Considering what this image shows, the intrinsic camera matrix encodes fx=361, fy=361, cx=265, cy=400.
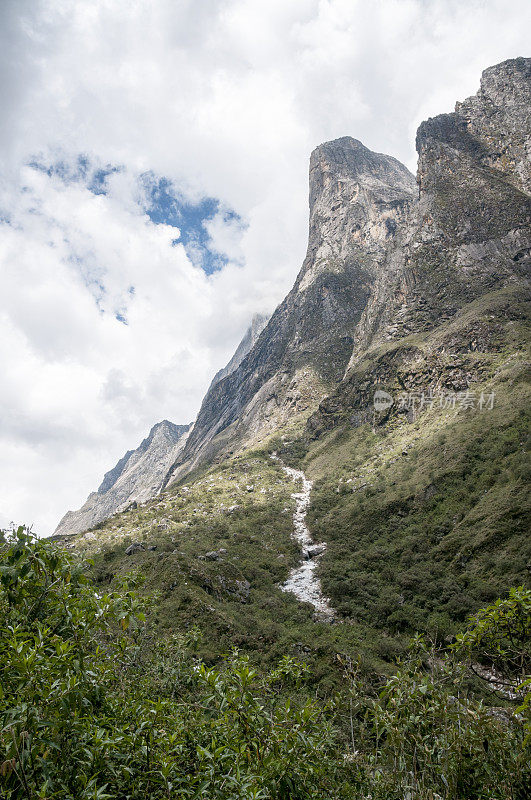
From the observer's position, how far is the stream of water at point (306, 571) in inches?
933

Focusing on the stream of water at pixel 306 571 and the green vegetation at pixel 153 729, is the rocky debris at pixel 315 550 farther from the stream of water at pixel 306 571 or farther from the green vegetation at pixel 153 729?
the green vegetation at pixel 153 729

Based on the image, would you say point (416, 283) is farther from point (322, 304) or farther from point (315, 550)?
point (315, 550)

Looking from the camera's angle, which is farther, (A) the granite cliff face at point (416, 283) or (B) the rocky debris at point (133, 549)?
(A) the granite cliff face at point (416, 283)

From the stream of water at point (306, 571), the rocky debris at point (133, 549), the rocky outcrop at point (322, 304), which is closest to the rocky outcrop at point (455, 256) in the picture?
the rocky outcrop at point (322, 304)

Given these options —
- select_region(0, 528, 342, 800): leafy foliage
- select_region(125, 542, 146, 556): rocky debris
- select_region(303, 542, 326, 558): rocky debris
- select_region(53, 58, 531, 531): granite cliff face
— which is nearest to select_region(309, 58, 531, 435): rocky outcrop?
select_region(53, 58, 531, 531): granite cliff face

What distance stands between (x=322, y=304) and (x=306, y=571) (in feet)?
287

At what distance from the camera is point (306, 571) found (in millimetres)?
28938

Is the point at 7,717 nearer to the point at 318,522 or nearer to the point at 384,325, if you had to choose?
the point at 318,522

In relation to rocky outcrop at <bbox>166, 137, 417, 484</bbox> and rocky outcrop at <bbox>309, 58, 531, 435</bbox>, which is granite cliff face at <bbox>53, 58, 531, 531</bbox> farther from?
rocky outcrop at <bbox>166, 137, 417, 484</bbox>

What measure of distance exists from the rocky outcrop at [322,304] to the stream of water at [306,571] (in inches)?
1581

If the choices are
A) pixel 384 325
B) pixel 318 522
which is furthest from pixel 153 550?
pixel 384 325

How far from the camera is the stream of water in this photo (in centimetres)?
2370

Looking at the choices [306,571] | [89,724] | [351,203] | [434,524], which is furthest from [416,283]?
[351,203]

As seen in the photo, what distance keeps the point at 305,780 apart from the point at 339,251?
4967 inches
